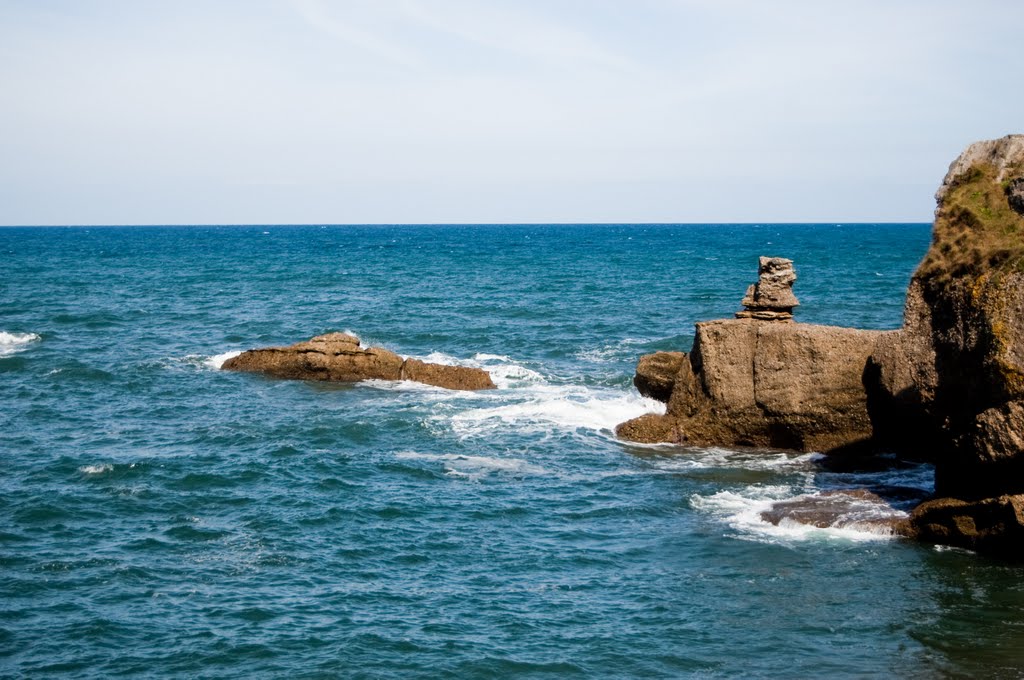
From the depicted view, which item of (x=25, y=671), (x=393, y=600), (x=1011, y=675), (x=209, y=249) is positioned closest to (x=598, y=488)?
(x=393, y=600)

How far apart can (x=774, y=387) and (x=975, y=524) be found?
8174mm

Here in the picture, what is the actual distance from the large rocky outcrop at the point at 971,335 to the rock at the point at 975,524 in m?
0.37

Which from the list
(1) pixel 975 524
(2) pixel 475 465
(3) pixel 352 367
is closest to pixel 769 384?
(1) pixel 975 524

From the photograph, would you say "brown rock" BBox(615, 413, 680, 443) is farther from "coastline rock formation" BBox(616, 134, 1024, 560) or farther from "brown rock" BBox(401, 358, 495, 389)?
"brown rock" BBox(401, 358, 495, 389)

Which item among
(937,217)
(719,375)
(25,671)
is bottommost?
(25,671)

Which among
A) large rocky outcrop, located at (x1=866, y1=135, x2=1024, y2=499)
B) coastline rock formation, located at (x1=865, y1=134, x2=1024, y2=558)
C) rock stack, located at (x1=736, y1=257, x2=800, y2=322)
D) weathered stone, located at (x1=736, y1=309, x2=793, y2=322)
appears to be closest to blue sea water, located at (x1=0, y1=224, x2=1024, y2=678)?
coastline rock formation, located at (x1=865, y1=134, x2=1024, y2=558)

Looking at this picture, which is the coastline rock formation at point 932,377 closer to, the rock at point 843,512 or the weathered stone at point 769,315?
the weathered stone at point 769,315

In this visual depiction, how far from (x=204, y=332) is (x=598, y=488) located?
33.5 metres

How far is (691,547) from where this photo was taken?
2116 cm

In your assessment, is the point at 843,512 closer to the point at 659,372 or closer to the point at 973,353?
the point at 973,353

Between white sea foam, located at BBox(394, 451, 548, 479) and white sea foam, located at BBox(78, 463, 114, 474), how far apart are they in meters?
7.70

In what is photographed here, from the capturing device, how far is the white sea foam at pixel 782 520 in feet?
70.4

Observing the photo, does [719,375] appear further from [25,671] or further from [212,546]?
[25,671]

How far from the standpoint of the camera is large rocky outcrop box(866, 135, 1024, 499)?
63.1ft
